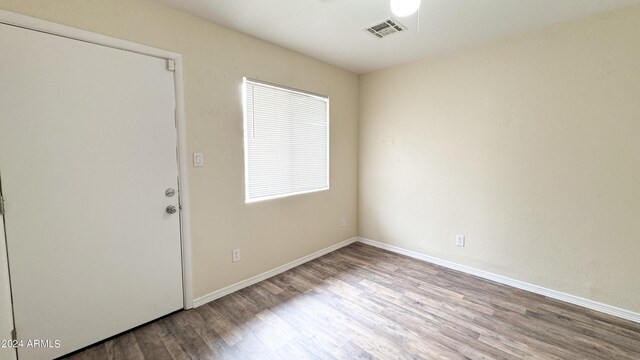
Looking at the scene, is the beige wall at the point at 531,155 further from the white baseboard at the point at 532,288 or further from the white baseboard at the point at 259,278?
the white baseboard at the point at 259,278

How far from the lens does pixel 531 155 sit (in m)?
2.46

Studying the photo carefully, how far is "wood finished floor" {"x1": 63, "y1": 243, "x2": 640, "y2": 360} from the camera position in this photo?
174cm

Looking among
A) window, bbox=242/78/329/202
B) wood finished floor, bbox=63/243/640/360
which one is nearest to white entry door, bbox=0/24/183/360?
wood finished floor, bbox=63/243/640/360

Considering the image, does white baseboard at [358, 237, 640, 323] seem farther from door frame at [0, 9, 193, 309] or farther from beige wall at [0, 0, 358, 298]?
door frame at [0, 9, 193, 309]

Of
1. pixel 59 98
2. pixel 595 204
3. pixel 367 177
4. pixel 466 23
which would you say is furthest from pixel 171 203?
pixel 595 204

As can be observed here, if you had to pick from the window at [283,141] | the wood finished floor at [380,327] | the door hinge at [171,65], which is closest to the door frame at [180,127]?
the door hinge at [171,65]

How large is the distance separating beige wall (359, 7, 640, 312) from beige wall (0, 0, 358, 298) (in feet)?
4.25

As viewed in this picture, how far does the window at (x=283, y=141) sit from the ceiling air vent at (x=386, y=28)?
101 cm

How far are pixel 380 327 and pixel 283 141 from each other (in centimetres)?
203

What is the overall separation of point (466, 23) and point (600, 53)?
1.09 meters

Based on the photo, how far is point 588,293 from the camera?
2252 mm

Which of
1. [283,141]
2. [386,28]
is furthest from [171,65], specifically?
[386,28]

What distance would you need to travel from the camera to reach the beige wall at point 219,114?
1.79 metres

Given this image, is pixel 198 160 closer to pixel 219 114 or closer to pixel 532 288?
pixel 219 114
